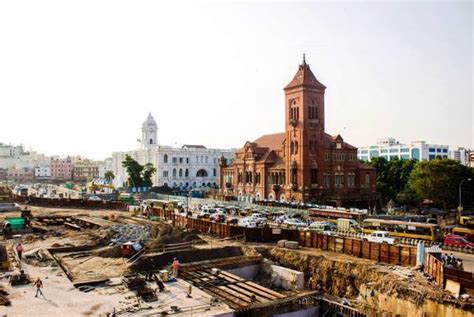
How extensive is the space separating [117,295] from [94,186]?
277ft

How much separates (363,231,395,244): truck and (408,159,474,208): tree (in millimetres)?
28210

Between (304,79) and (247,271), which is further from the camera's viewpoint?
(304,79)

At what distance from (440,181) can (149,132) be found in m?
85.3

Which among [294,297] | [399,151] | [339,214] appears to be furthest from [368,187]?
[399,151]

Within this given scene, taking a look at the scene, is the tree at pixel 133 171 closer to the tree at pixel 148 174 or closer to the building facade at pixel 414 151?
the tree at pixel 148 174

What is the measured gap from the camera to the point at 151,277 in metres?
30.1

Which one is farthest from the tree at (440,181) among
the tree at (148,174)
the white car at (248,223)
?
the tree at (148,174)

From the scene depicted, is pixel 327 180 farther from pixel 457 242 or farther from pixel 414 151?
pixel 414 151

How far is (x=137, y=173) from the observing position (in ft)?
334

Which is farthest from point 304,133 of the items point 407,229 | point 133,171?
point 133,171

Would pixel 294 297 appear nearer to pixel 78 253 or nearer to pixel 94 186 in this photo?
pixel 78 253

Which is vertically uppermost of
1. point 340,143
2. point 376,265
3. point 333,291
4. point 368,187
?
point 340,143

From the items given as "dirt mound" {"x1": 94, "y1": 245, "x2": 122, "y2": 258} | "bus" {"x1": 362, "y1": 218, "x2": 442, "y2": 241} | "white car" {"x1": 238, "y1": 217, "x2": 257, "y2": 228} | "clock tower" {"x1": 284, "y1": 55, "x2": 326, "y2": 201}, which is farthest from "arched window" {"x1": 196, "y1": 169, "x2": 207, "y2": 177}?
"dirt mound" {"x1": 94, "y1": 245, "x2": 122, "y2": 258}

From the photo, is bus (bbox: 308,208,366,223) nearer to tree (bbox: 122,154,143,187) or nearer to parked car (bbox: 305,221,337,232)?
parked car (bbox: 305,221,337,232)
